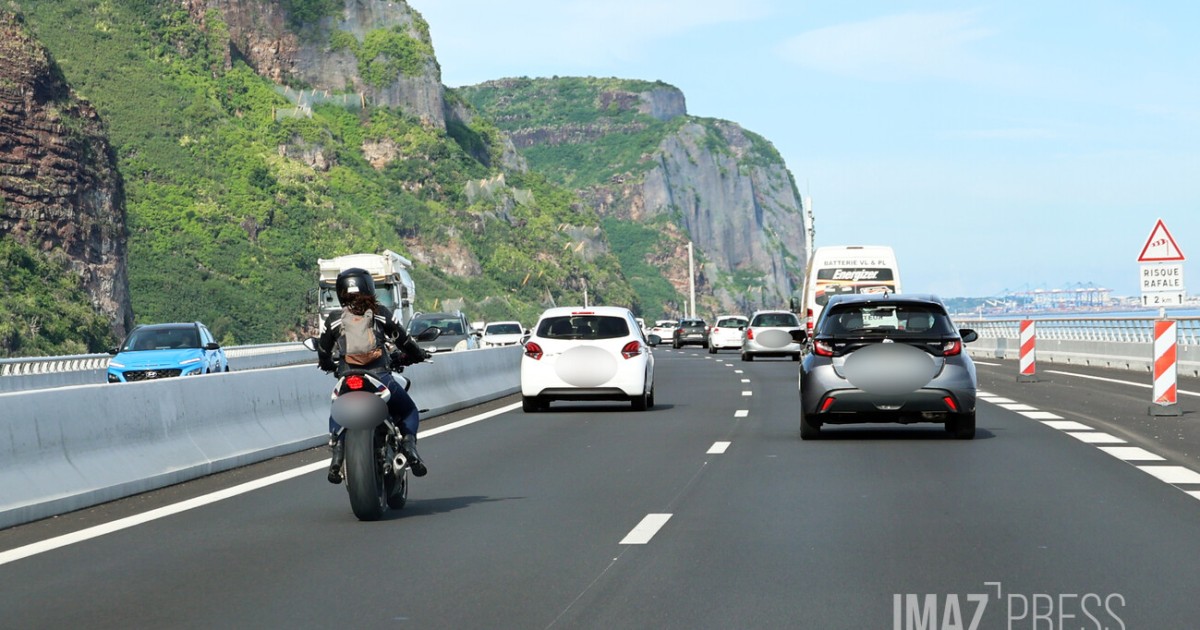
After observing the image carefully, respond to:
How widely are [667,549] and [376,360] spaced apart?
2522mm

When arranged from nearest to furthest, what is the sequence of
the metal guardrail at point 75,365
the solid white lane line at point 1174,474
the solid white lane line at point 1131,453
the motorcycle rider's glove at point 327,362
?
the motorcycle rider's glove at point 327,362, the solid white lane line at point 1174,474, the solid white lane line at point 1131,453, the metal guardrail at point 75,365

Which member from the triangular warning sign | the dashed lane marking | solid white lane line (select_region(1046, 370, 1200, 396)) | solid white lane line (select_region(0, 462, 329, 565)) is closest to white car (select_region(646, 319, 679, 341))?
solid white lane line (select_region(1046, 370, 1200, 396))

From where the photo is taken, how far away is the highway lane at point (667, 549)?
729cm

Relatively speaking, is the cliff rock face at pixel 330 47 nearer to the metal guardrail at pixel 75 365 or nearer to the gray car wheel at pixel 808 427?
the metal guardrail at pixel 75 365

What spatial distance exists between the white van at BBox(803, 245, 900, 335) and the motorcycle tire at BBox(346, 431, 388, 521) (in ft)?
105

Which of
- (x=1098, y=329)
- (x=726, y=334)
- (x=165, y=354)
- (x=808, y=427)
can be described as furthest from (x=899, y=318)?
(x=726, y=334)

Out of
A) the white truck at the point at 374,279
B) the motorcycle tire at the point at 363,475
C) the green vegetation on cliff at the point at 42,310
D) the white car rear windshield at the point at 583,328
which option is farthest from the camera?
the green vegetation on cliff at the point at 42,310

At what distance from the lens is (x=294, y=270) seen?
10488 cm

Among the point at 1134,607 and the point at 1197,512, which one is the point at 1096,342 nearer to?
the point at 1197,512

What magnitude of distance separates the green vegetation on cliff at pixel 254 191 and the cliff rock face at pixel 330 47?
1881mm

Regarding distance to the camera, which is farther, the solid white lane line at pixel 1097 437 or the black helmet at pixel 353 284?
the solid white lane line at pixel 1097 437

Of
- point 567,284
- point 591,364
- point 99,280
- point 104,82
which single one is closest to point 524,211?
point 567,284

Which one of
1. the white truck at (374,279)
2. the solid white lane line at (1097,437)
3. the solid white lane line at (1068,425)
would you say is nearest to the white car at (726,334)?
the white truck at (374,279)

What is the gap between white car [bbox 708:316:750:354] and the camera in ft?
192
